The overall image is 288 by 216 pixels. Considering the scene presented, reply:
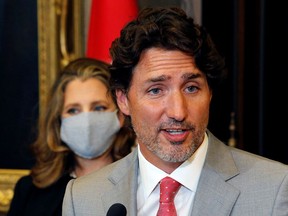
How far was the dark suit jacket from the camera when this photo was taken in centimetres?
334

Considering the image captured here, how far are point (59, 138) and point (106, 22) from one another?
80cm

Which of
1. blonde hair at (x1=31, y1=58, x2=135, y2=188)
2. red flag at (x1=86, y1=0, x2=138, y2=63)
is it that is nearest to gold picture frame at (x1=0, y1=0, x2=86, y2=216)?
red flag at (x1=86, y1=0, x2=138, y2=63)

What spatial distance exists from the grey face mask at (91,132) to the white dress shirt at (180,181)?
916 mm

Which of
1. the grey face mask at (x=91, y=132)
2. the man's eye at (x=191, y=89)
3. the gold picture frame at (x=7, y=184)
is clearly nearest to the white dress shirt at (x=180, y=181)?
the man's eye at (x=191, y=89)

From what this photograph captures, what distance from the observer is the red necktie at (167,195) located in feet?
7.49

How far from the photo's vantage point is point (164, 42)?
234 cm

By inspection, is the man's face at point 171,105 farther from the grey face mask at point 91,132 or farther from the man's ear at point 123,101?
the grey face mask at point 91,132

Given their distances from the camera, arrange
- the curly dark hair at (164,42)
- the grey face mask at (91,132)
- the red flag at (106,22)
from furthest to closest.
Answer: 1. the red flag at (106,22)
2. the grey face mask at (91,132)
3. the curly dark hair at (164,42)

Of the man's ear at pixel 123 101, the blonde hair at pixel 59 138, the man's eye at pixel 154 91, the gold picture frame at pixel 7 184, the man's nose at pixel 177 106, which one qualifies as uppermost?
the man's eye at pixel 154 91

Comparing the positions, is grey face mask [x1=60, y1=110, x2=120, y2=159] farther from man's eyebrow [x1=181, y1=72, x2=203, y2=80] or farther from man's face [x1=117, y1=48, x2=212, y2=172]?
man's eyebrow [x1=181, y1=72, x2=203, y2=80]

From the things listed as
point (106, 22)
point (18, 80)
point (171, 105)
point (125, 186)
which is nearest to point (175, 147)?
point (171, 105)

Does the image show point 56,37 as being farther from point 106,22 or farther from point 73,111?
point 73,111

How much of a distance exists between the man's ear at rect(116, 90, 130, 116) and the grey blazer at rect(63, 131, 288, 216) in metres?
0.16

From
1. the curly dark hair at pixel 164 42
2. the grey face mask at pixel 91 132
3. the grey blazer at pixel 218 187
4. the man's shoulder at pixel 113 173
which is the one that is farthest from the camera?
the grey face mask at pixel 91 132
